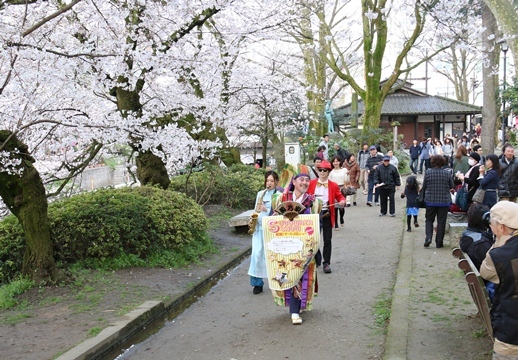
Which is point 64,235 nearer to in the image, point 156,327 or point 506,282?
point 156,327

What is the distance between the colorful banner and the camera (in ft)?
20.4

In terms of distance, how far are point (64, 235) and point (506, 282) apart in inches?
276

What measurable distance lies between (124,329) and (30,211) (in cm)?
237

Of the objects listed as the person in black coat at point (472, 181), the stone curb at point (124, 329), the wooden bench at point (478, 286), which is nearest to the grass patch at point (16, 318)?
the stone curb at point (124, 329)

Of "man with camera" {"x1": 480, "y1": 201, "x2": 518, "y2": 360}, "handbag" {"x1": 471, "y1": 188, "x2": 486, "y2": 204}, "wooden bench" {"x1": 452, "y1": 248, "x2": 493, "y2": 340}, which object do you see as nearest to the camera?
"man with camera" {"x1": 480, "y1": 201, "x2": 518, "y2": 360}

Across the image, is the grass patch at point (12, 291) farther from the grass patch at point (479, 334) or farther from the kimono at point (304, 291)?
the grass patch at point (479, 334)

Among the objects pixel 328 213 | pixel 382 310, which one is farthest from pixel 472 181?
pixel 382 310

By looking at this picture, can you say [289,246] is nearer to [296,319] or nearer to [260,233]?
→ [296,319]

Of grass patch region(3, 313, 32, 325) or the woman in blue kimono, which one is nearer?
grass patch region(3, 313, 32, 325)

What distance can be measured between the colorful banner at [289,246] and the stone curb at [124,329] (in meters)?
1.78

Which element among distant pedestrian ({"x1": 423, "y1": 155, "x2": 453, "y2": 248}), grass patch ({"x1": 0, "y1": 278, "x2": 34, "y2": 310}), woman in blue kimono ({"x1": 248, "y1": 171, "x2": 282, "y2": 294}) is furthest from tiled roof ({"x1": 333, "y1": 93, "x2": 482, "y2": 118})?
grass patch ({"x1": 0, "y1": 278, "x2": 34, "y2": 310})

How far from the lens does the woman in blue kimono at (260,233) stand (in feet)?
25.0

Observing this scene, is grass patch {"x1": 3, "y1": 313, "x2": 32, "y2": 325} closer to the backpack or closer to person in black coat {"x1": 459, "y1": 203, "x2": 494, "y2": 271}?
person in black coat {"x1": 459, "y1": 203, "x2": 494, "y2": 271}

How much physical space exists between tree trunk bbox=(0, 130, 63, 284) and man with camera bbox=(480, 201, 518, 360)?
598 cm
